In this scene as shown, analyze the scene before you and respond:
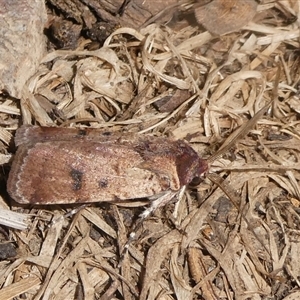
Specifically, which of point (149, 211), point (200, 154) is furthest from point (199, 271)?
point (200, 154)

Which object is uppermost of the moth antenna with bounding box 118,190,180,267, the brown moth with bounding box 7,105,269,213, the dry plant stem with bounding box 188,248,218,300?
the brown moth with bounding box 7,105,269,213

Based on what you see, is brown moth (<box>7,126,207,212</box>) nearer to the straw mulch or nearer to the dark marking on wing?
the dark marking on wing

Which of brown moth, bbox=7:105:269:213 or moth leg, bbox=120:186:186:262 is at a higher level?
brown moth, bbox=7:105:269:213

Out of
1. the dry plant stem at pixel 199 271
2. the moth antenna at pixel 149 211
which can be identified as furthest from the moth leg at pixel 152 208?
the dry plant stem at pixel 199 271

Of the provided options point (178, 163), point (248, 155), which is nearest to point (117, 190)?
point (178, 163)

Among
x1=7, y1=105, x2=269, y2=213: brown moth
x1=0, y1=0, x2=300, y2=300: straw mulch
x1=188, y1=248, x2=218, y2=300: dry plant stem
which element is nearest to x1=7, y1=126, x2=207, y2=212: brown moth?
x1=7, y1=105, x2=269, y2=213: brown moth

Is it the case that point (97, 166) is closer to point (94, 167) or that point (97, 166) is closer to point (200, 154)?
point (94, 167)

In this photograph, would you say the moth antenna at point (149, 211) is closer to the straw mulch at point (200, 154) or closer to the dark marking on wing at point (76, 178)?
the straw mulch at point (200, 154)

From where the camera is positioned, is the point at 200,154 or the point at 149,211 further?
the point at 200,154
